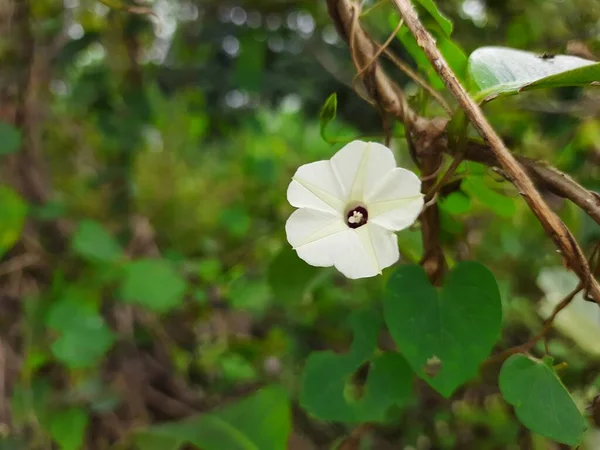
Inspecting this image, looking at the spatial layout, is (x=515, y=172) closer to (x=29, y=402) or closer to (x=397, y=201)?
(x=397, y=201)

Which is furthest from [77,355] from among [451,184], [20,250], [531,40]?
[531,40]

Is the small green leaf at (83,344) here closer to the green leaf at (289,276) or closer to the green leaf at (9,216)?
the green leaf at (9,216)

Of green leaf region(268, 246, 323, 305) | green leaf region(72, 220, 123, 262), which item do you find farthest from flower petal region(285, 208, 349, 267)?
green leaf region(72, 220, 123, 262)

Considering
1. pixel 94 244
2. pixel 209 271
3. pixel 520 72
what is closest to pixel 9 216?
pixel 94 244

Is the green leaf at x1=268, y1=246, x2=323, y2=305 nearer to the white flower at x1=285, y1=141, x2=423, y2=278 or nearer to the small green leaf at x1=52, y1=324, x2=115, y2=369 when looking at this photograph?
the white flower at x1=285, y1=141, x2=423, y2=278

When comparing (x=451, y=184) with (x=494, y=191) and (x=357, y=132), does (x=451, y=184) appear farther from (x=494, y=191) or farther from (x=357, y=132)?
(x=357, y=132)

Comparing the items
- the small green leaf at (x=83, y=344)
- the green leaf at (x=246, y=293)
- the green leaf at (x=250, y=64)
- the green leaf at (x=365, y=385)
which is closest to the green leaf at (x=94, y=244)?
the small green leaf at (x=83, y=344)

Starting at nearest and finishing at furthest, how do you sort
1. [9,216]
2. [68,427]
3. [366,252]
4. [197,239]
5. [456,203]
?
[366,252]
[456,203]
[68,427]
[9,216]
[197,239]

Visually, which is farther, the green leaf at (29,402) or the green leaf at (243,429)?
the green leaf at (29,402)

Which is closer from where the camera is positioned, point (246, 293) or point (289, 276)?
point (289, 276)
